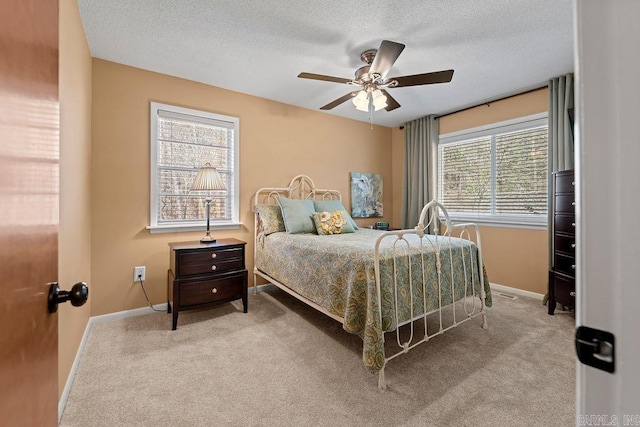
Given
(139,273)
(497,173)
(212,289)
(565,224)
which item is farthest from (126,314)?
(497,173)

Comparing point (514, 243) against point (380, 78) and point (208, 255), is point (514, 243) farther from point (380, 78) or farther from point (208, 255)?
point (208, 255)

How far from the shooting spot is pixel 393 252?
6.15 feet

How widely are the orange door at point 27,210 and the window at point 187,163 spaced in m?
2.44

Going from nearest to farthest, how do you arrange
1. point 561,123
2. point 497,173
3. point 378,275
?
point 378,275 → point 561,123 → point 497,173

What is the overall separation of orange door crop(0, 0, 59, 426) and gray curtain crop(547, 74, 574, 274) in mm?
3979

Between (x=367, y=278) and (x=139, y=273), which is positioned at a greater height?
(x=367, y=278)

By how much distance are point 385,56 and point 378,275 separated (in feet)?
5.22

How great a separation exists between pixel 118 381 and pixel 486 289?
2.94 m

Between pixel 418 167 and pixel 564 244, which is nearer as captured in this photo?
pixel 564 244

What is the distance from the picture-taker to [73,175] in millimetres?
1962

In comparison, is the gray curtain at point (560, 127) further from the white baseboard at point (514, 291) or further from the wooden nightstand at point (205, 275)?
the wooden nightstand at point (205, 275)

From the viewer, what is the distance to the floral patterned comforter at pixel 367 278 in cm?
175

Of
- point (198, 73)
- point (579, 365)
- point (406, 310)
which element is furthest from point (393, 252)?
point (198, 73)

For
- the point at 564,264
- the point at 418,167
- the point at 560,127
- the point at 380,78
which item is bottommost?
the point at 564,264
